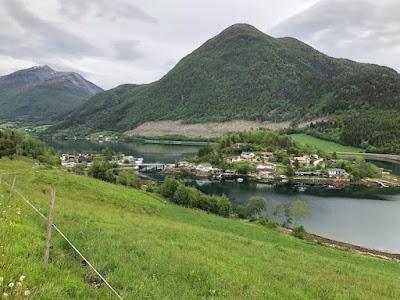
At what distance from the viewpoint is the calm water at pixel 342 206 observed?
4841cm

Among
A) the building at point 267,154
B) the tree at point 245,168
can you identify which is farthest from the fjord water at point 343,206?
the building at point 267,154

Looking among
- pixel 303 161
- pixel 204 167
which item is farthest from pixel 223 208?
pixel 303 161

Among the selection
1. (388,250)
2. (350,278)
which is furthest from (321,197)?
(350,278)

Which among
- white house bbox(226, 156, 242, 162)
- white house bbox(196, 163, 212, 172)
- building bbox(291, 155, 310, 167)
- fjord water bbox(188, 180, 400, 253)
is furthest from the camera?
white house bbox(226, 156, 242, 162)

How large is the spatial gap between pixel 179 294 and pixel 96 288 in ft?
7.75

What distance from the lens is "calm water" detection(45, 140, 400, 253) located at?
159 ft

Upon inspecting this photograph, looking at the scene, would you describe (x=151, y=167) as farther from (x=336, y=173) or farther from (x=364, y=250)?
(x=364, y=250)

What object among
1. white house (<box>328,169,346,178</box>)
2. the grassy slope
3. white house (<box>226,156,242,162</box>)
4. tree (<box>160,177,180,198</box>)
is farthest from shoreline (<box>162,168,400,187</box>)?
the grassy slope

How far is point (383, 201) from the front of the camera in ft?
240

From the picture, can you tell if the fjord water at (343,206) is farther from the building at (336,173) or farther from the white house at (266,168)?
the white house at (266,168)

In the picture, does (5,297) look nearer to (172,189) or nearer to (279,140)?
(172,189)

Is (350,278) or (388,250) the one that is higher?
(350,278)

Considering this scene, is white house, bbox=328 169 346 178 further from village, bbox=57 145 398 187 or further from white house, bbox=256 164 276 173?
white house, bbox=256 164 276 173

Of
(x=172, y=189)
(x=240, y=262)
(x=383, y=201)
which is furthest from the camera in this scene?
(x=383, y=201)
